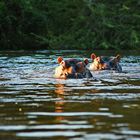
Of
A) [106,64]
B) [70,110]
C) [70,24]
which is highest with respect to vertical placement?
[70,24]

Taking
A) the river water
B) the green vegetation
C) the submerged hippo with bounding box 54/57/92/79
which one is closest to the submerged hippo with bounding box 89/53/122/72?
the submerged hippo with bounding box 54/57/92/79

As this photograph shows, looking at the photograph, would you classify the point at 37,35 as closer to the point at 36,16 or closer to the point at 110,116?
the point at 36,16

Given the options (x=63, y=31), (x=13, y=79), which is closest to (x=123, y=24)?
(x=63, y=31)

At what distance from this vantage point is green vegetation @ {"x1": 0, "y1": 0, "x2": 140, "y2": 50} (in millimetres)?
40375

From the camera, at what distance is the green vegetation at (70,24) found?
132ft

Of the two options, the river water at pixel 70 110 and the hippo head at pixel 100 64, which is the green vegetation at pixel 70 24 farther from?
the river water at pixel 70 110

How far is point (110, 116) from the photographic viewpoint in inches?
295

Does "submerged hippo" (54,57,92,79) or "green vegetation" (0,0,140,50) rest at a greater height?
"green vegetation" (0,0,140,50)

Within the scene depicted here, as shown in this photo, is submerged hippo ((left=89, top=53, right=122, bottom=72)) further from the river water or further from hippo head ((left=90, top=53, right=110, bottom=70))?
the river water

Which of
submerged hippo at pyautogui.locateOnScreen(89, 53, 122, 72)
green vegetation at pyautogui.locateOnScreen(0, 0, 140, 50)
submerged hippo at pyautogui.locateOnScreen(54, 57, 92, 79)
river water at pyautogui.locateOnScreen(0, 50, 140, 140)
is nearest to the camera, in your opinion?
river water at pyautogui.locateOnScreen(0, 50, 140, 140)

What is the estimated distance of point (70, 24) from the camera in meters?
46.5

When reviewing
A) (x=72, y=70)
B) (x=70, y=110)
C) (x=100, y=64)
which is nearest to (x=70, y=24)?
(x=100, y=64)

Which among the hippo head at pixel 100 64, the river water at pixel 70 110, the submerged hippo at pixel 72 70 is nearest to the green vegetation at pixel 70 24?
the hippo head at pixel 100 64

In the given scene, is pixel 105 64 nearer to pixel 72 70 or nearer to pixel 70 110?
pixel 72 70
